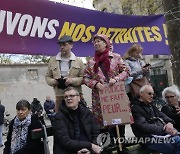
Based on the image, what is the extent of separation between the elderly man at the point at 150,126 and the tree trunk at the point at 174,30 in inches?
69.8

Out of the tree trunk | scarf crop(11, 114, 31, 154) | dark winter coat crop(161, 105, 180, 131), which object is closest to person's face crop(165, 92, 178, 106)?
dark winter coat crop(161, 105, 180, 131)

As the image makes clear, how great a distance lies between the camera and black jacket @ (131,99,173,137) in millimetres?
4430

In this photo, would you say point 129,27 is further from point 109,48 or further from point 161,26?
point 109,48

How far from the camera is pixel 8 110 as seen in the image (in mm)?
19766

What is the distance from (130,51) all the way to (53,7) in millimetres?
1332

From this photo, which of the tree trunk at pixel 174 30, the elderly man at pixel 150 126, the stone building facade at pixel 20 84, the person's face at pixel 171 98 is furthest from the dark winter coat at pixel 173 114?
the stone building facade at pixel 20 84

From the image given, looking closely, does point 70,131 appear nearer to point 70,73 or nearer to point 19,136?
point 19,136

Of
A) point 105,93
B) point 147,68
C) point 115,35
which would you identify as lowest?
point 105,93

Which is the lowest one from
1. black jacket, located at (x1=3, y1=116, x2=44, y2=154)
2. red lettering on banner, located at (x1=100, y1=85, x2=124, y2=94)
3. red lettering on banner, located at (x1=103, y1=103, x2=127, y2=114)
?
black jacket, located at (x1=3, y1=116, x2=44, y2=154)

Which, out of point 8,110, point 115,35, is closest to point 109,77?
point 115,35

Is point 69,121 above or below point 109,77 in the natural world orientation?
below

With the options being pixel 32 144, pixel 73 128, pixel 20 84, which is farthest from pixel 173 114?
pixel 20 84

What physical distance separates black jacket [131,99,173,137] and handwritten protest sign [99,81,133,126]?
336mm

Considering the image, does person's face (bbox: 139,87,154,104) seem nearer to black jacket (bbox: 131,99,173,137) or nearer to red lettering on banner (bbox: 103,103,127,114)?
black jacket (bbox: 131,99,173,137)
